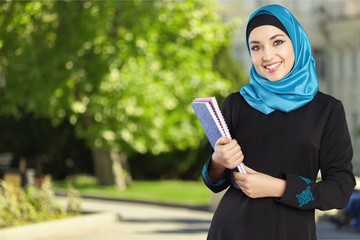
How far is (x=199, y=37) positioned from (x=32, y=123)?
1658cm

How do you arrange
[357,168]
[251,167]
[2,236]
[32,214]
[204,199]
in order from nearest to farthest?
[251,167], [2,236], [32,214], [204,199], [357,168]

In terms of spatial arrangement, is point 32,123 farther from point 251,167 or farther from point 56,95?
point 251,167

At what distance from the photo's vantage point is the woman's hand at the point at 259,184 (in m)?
3.83

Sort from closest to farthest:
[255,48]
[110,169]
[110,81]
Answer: [255,48]
[110,81]
[110,169]

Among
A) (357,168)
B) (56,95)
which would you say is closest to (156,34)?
(56,95)

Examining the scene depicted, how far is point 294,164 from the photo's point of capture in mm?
3945

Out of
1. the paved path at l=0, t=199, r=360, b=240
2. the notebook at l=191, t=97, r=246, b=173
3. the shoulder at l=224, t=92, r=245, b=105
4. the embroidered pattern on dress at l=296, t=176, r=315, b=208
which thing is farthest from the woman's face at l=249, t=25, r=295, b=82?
the paved path at l=0, t=199, r=360, b=240

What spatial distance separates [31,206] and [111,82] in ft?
27.4

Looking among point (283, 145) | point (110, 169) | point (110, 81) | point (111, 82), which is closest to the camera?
point (283, 145)

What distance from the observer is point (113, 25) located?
2462cm

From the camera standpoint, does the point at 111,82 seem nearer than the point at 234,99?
No

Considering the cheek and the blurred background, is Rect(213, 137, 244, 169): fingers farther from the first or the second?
the blurred background

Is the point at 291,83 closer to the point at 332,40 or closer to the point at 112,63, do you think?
the point at 112,63

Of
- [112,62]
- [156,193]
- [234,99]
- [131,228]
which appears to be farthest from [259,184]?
[156,193]
